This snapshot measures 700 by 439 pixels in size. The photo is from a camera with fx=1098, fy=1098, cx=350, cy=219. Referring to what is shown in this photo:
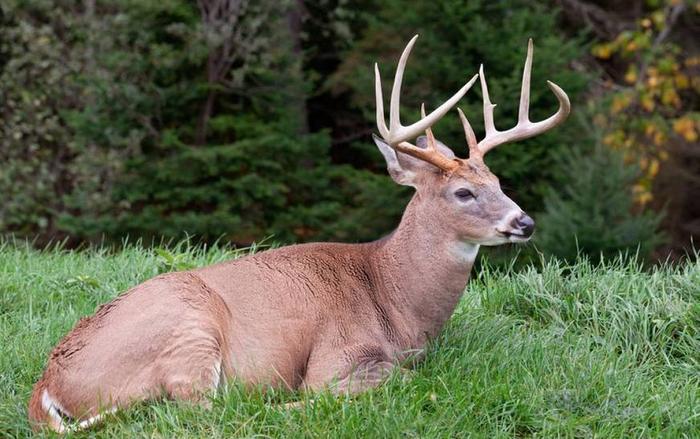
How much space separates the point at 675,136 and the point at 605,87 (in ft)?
4.32

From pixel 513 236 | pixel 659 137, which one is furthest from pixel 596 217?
pixel 513 236

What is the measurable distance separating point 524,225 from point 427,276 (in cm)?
52

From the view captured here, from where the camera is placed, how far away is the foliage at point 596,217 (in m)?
10.7

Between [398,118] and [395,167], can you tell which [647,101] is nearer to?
[395,167]

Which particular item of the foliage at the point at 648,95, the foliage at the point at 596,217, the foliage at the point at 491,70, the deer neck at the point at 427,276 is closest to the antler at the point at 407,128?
the deer neck at the point at 427,276

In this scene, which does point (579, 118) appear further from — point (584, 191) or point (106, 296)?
point (106, 296)

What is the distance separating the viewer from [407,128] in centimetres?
510

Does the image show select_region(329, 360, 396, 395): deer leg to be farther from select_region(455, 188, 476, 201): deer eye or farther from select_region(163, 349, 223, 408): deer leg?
select_region(455, 188, 476, 201): deer eye

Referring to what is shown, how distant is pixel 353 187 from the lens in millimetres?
13562

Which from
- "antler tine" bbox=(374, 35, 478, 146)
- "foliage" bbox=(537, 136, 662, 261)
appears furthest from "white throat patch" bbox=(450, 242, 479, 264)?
"foliage" bbox=(537, 136, 662, 261)

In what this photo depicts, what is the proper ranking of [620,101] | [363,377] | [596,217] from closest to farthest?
1. [363,377]
2. [596,217]
3. [620,101]

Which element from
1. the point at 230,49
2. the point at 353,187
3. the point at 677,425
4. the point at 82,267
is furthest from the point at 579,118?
the point at 677,425

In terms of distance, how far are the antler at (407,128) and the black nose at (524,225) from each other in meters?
0.43

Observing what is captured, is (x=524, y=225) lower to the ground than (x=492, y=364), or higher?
higher
